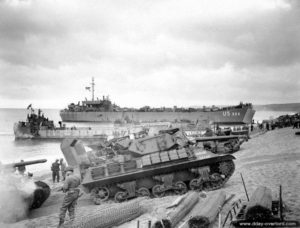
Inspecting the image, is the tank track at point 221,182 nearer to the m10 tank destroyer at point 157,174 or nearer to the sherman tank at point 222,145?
the m10 tank destroyer at point 157,174

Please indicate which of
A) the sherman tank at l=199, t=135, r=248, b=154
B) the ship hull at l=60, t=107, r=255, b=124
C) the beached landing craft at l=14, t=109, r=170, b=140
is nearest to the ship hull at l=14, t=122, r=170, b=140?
the beached landing craft at l=14, t=109, r=170, b=140

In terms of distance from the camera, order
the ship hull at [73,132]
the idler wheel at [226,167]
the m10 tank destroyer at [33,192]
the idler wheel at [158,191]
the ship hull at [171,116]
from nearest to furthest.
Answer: the m10 tank destroyer at [33,192] < the idler wheel at [158,191] < the idler wheel at [226,167] < the ship hull at [73,132] < the ship hull at [171,116]

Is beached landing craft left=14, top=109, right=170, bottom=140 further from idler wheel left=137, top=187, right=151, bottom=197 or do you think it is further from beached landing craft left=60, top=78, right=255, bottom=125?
idler wheel left=137, top=187, right=151, bottom=197

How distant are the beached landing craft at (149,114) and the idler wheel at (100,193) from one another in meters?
57.6

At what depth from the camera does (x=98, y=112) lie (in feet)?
275

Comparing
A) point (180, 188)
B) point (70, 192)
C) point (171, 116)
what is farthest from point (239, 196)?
point (171, 116)

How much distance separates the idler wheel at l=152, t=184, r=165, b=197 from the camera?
1198 centimetres

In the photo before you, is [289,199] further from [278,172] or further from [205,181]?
[278,172]

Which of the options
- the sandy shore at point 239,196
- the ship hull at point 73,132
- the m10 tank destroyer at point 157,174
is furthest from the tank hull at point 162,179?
the ship hull at point 73,132

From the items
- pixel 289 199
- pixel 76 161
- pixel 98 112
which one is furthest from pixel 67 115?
pixel 289 199

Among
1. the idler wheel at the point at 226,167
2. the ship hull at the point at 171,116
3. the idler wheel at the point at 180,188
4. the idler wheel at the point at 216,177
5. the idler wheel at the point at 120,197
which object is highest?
the ship hull at the point at 171,116

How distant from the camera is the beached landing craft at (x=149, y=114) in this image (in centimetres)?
7512

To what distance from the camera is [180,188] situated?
12.0m

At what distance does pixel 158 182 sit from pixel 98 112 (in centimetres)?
7286
